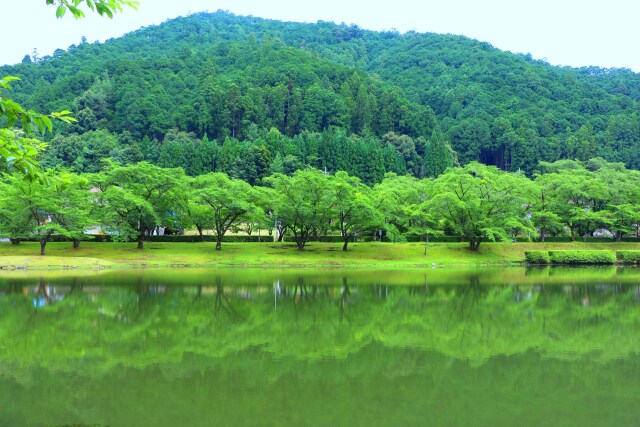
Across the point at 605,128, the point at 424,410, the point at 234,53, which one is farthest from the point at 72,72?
the point at 424,410

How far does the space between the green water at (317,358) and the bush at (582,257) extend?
2371 centimetres

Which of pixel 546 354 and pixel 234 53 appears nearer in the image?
pixel 546 354

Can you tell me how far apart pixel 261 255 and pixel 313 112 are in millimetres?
72463

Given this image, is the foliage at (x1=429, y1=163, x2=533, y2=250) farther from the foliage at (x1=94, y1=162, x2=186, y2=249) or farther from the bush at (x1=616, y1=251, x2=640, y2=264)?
the foliage at (x1=94, y1=162, x2=186, y2=249)

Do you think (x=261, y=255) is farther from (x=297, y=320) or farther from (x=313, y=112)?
(x=313, y=112)

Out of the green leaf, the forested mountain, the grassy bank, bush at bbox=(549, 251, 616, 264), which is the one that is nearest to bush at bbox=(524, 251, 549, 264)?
bush at bbox=(549, 251, 616, 264)

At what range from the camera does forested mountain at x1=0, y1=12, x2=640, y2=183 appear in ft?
301

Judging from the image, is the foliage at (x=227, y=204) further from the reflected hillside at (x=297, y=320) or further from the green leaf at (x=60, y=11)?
the green leaf at (x=60, y=11)

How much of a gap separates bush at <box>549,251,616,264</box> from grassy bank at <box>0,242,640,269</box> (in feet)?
9.04

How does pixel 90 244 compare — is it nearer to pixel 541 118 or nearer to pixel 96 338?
pixel 96 338

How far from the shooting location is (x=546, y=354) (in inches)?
561

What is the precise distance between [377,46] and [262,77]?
69931 mm

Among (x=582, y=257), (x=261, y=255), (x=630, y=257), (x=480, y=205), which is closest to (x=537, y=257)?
(x=582, y=257)

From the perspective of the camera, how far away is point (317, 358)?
13477mm
